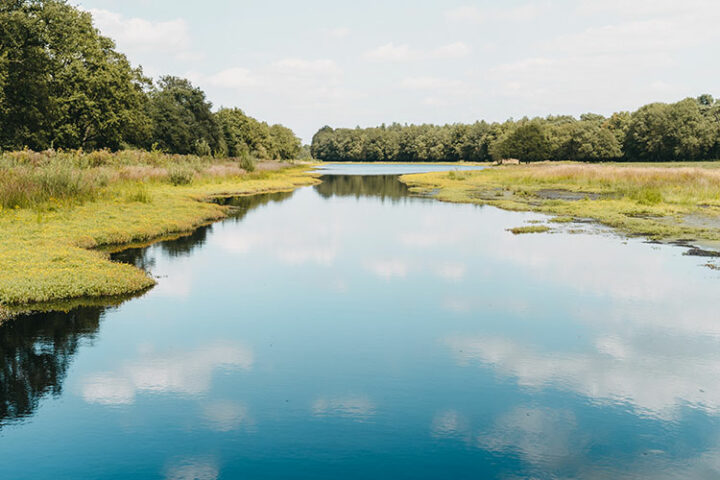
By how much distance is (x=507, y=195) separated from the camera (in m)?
54.7

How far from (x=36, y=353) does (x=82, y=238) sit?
38.1 ft

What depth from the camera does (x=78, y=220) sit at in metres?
25.3

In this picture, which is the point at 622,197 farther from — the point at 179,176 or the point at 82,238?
the point at 82,238

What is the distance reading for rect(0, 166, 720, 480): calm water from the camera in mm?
8211

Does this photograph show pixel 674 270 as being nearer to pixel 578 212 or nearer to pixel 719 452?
pixel 719 452

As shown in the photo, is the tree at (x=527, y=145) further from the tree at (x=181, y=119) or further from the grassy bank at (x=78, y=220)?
the grassy bank at (x=78, y=220)

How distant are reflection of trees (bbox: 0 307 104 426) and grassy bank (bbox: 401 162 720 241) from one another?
2609 centimetres

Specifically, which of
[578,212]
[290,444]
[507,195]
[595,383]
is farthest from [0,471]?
[507,195]

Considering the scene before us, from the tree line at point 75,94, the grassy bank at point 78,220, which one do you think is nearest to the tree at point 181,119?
the tree line at point 75,94

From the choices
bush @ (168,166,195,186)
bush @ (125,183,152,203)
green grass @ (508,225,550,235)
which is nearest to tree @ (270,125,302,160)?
bush @ (168,166,195,186)

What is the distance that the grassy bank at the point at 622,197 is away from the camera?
102 ft

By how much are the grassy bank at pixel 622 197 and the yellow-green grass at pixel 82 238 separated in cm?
2406

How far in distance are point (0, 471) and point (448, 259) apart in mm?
18378

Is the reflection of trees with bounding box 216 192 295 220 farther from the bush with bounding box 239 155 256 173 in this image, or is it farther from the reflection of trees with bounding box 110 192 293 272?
the bush with bounding box 239 155 256 173
